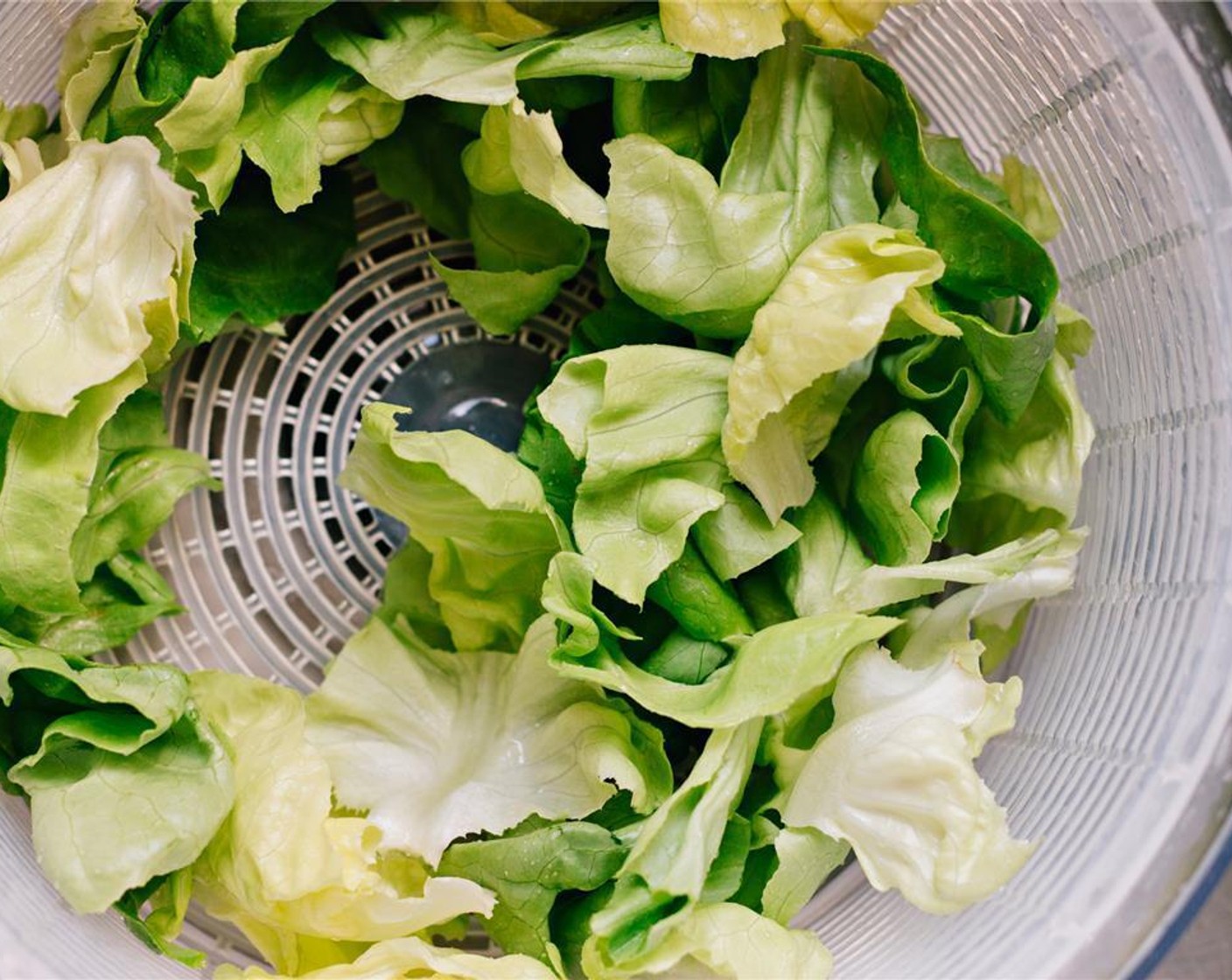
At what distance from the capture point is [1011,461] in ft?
2.13

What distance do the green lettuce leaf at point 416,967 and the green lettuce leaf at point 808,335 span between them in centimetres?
24

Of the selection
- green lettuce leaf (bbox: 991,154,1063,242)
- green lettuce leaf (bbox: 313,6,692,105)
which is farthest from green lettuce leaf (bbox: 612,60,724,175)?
green lettuce leaf (bbox: 991,154,1063,242)

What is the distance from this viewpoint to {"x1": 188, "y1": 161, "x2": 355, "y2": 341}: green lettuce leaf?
70cm

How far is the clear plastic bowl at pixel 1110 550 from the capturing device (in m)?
0.56

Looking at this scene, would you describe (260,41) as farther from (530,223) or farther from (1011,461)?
(1011,461)

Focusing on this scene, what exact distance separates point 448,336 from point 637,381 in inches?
9.4

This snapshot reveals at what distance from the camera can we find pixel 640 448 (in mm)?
603

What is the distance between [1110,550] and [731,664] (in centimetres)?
22

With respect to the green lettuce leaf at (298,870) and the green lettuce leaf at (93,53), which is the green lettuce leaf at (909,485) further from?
the green lettuce leaf at (93,53)

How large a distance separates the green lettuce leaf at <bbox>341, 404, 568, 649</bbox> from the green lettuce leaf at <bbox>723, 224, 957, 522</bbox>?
4.1 inches

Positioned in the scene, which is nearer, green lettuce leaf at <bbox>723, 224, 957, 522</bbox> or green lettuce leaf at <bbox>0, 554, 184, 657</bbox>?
green lettuce leaf at <bbox>723, 224, 957, 522</bbox>

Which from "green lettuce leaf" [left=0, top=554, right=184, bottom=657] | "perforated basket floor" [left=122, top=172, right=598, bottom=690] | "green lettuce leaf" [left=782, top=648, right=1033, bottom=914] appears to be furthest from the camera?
"perforated basket floor" [left=122, top=172, right=598, bottom=690]

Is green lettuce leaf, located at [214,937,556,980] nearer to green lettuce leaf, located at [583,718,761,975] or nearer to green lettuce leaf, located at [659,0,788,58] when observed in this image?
green lettuce leaf, located at [583,718,761,975]

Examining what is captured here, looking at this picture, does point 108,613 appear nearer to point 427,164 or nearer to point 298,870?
point 298,870
